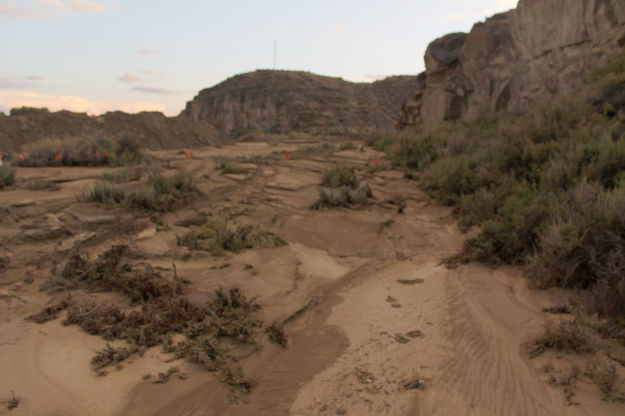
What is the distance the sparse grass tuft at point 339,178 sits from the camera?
801 centimetres

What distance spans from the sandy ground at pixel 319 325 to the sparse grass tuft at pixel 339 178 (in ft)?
Result: 5.85

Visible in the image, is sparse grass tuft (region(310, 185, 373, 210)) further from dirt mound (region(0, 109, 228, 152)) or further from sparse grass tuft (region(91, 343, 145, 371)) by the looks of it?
dirt mound (region(0, 109, 228, 152))

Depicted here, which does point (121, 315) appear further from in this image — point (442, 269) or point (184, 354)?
point (442, 269)

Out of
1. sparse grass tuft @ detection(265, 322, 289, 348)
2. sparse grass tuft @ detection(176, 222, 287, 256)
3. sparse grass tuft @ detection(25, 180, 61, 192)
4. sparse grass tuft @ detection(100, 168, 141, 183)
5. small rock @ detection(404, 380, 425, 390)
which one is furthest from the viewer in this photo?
sparse grass tuft @ detection(100, 168, 141, 183)

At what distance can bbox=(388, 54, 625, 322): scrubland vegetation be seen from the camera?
11.2ft

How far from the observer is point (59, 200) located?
5578 millimetres

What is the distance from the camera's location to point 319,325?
3.33 m

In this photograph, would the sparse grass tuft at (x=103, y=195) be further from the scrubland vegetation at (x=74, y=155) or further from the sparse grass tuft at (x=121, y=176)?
the scrubland vegetation at (x=74, y=155)

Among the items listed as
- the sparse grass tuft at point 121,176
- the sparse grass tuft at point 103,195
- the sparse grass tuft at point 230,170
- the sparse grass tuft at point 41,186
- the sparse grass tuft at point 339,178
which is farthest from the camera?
the sparse grass tuft at point 230,170

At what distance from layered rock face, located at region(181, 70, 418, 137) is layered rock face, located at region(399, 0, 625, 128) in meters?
15.9

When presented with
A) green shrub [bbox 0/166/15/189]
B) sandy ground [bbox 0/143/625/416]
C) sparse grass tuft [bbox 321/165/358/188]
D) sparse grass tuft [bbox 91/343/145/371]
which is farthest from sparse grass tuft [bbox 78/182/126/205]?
sparse grass tuft [bbox 321/165/358/188]

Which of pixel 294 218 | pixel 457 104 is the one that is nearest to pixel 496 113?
pixel 457 104

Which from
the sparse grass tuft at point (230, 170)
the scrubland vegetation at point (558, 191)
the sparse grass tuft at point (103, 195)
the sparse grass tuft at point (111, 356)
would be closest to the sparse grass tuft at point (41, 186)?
the sparse grass tuft at point (103, 195)

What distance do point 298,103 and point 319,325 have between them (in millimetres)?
30858
